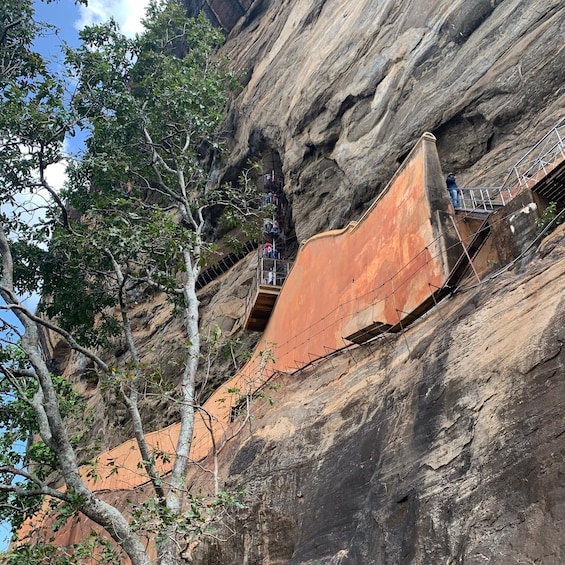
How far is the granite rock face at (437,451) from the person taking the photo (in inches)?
198

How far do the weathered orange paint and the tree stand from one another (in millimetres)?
819

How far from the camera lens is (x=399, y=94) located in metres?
15.8

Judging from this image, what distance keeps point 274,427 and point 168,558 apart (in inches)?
150

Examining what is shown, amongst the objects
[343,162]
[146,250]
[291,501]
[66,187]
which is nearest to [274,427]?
[291,501]

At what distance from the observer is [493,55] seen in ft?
46.1

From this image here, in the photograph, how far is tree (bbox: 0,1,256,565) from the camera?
26.0 feet

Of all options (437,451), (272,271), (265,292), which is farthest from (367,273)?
(272,271)

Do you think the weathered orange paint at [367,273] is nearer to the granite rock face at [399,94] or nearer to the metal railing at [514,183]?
the metal railing at [514,183]

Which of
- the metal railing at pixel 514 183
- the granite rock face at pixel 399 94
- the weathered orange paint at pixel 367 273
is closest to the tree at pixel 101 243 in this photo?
the weathered orange paint at pixel 367 273

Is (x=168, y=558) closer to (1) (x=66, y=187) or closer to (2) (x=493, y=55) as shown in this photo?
(1) (x=66, y=187)

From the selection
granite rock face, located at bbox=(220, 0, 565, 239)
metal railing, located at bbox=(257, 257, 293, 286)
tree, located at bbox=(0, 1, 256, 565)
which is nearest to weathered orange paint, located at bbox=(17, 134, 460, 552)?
tree, located at bbox=(0, 1, 256, 565)

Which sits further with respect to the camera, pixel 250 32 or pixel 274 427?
pixel 250 32

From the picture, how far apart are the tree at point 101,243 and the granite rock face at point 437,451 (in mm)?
1744

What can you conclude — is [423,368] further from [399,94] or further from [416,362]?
[399,94]
